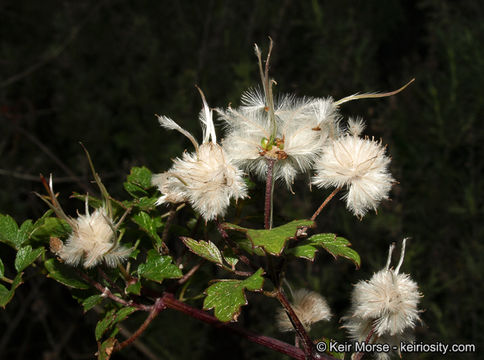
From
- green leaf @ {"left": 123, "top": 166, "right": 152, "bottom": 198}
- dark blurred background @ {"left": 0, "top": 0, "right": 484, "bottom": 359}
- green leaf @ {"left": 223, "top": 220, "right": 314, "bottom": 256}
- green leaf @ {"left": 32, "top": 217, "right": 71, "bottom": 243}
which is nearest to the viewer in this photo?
green leaf @ {"left": 223, "top": 220, "right": 314, "bottom": 256}

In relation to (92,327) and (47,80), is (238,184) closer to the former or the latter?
(92,327)

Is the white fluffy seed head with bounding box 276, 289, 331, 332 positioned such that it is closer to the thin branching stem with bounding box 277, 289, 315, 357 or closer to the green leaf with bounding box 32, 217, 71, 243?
the thin branching stem with bounding box 277, 289, 315, 357

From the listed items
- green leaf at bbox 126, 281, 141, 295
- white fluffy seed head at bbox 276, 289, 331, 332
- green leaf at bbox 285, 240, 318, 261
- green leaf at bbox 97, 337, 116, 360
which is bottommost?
green leaf at bbox 97, 337, 116, 360

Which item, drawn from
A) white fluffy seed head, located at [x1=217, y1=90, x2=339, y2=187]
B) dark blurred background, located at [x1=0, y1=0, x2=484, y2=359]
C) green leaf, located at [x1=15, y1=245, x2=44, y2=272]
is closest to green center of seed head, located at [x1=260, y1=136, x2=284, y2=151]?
white fluffy seed head, located at [x1=217, y1=90, x2=339, y2=187]

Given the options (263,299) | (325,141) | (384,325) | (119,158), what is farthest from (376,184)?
(119,158)

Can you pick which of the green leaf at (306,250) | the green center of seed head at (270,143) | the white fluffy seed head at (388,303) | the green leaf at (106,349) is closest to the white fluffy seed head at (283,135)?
the green center of seed head at (270,143)

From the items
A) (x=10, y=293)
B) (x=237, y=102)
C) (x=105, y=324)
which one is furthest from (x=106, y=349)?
(x=237, y=102)
